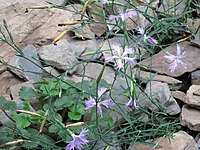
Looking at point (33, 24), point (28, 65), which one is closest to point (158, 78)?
point (28, 65)

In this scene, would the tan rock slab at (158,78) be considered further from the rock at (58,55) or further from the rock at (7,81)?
the rock at (7,81)

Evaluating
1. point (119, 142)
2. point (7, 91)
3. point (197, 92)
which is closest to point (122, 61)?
point (119, 142)

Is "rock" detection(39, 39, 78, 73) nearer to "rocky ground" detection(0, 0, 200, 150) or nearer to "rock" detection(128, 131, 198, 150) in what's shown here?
"rocky ground" detection(0, 0, 200, 150)

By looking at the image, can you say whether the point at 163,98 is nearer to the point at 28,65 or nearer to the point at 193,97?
the point at 193,97

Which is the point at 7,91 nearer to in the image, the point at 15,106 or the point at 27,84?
the point at 27,84

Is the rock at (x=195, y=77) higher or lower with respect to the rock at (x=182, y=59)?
lower

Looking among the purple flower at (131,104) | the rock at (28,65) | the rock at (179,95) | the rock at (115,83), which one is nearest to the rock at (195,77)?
the rock at (179,95)
